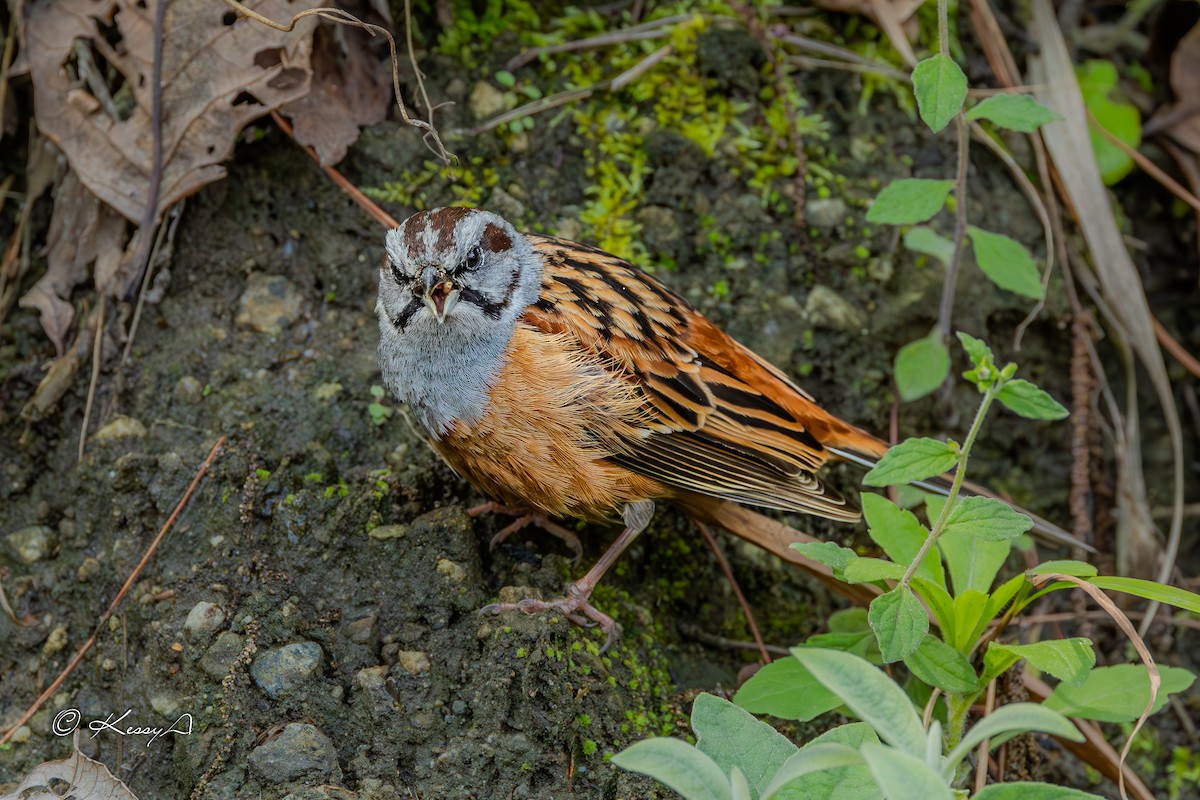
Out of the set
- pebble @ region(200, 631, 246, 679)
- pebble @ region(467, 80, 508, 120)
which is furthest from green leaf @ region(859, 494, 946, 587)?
pebble @ region(467, 80, 508, 120)

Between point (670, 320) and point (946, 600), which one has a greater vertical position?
point (670, 320)

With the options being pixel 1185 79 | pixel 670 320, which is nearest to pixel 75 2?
pixel 670 320

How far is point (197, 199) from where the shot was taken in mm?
4688

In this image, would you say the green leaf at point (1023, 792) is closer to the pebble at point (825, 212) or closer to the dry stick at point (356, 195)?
the pebble at point (825, 212)

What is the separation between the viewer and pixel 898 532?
358 cm

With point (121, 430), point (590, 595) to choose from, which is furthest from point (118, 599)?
point (590, 595)

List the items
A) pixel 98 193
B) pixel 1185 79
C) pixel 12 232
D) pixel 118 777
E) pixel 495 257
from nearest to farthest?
pixel 118 777 → pixel 495 257 → pixel 98 193 → pixel 12 232 → pixel 1185 79

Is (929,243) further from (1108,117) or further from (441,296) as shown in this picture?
(441,296)

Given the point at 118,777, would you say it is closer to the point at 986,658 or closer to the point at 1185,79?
the point at 986,658

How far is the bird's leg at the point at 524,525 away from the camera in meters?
4.13

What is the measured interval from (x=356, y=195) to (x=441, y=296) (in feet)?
3.58

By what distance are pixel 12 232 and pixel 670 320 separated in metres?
2.92

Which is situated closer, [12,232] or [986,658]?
[986,658]

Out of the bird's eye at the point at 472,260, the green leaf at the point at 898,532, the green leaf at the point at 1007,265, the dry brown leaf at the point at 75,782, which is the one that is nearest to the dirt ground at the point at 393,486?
the dry brown leaf at the point at 75,782
